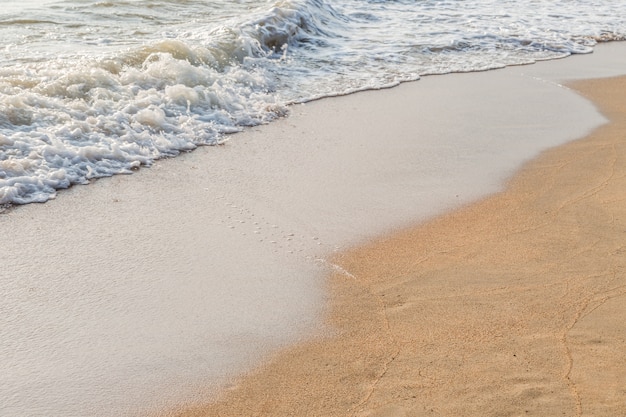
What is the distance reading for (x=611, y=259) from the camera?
4.30m

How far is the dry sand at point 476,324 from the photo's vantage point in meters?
3.10

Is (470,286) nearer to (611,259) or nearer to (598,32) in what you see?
(611,259)

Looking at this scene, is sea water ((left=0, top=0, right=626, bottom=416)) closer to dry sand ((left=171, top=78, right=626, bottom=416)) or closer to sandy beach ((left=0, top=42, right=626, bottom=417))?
sandy beach ((left=0, top=42, right=626, bottom=417))

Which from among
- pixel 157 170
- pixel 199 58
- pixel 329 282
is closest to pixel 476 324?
pixel 329 282

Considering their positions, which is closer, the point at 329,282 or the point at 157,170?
the point at 329,282

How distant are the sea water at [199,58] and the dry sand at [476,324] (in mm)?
2477

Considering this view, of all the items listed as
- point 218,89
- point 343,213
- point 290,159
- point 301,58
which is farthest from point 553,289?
point 301,58

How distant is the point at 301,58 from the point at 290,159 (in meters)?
3.71

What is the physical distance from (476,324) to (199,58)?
17.9ft

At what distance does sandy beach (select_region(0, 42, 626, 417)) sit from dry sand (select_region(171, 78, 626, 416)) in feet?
0.04

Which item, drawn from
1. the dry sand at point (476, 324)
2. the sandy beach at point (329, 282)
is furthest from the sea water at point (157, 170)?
the dry sand at point (476, 324)

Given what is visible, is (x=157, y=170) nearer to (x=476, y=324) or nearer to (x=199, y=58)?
(x=199, y=58)

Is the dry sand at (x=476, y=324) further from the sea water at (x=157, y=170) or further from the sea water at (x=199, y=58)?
the sea water at (x=199, y=58)

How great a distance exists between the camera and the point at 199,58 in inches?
323
